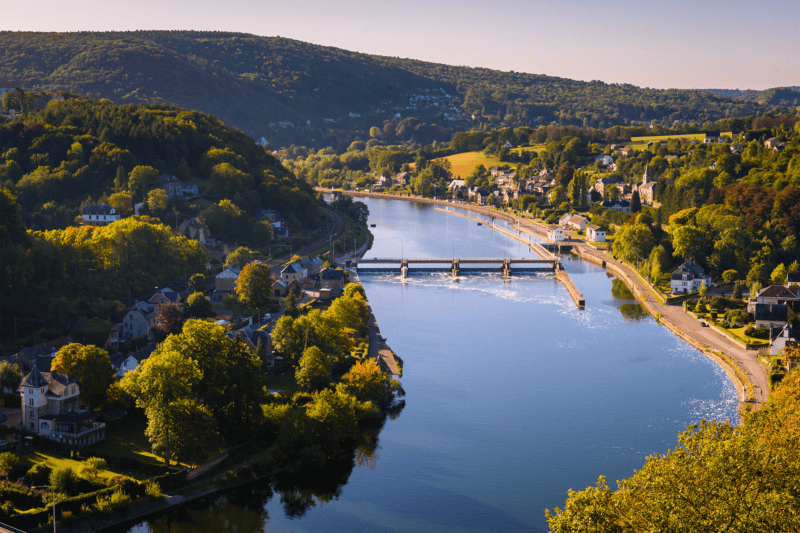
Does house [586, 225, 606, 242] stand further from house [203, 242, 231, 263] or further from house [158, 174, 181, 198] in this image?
house [158, 174, 181, 198]

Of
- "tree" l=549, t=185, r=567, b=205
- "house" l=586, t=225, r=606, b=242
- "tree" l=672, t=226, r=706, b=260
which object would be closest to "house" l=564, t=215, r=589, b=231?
"house" l=586, t=225, r=606, b=242

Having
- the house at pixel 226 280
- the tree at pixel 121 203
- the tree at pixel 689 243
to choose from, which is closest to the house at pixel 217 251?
the tree at pixel 121 203

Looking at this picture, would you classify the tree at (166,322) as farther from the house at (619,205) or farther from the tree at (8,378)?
the house at (619,205)

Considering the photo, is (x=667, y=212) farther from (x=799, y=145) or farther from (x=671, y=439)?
(x=671, y=439)

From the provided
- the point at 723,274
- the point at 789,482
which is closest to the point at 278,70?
the point at 723,274

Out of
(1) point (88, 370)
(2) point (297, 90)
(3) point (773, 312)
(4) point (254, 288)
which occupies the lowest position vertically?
(4) point (254, 288)

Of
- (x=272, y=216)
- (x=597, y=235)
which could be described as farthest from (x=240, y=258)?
(x=597, y=235)

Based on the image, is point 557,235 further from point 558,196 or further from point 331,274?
point 331,274
